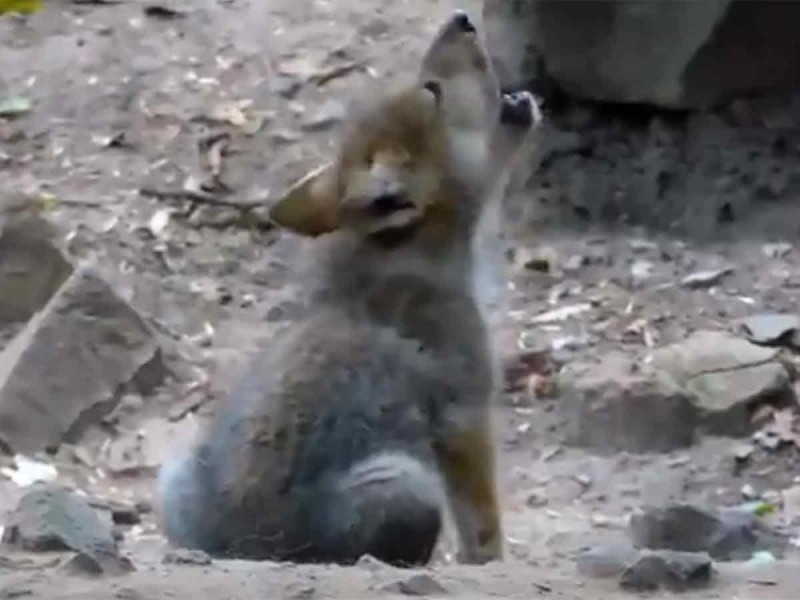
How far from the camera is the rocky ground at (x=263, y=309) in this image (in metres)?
4.88

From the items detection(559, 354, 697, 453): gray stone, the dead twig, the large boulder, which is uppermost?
the large boulder

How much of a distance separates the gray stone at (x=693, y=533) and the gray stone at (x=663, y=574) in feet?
3.71

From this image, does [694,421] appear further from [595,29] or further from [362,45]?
[362,45]

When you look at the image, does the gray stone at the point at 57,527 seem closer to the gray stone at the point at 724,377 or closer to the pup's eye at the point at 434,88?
the pup's eye at the point at 434,88

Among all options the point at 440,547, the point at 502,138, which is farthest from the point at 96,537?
the point at 502,138

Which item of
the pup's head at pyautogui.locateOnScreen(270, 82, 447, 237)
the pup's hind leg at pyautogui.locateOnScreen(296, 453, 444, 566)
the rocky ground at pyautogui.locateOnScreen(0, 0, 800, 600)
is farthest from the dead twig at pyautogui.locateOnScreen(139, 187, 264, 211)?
the pup's hind leg at pyautogui.locateOnScreen(296, 453, 444, 566)

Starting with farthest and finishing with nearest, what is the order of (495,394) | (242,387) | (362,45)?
1. (362,45)
2. (495,394)
3. (242,387)

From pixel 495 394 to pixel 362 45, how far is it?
12.8 ft

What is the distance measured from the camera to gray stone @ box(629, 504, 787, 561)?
436 cm

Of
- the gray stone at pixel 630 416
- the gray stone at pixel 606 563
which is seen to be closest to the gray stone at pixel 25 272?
the gray stone at pixel 630 416

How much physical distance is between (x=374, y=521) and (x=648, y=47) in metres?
3.49

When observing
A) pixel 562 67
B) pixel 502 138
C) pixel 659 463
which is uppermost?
pixel 502 138

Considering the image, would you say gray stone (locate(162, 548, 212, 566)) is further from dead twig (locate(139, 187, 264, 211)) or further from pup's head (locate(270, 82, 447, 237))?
dead twig (locate(139, 187, 264, 211))

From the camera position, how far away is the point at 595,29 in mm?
7113
